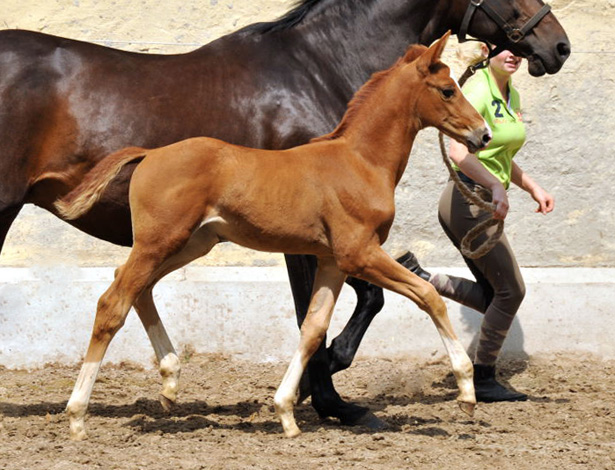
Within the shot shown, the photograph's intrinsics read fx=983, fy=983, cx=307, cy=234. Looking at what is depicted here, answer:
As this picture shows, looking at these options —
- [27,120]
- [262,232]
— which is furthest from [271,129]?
[27,120]

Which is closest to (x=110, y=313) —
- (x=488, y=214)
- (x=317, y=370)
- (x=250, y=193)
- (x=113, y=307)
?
(x=113, y=307)

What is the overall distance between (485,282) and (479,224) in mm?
654

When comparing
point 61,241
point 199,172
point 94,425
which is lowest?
point 61,241

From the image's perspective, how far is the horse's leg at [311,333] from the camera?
4.12 meters

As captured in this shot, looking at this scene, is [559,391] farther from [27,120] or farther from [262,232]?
[27,120]

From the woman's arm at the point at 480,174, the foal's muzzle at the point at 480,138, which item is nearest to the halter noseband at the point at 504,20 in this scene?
the woman's arm at the point at 480,174

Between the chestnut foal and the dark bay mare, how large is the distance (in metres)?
0.34

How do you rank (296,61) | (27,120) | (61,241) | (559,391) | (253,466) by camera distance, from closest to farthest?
(253,466), (27,120), (296,61), (559,391), (61,241)

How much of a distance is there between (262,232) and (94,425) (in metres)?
1.25

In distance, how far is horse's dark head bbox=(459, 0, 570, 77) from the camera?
4711 mm

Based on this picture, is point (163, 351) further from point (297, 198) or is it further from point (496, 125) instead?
point (496, 125)

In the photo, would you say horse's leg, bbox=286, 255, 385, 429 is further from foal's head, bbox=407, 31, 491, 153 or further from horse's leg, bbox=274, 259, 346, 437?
foal's head, bbox=407, 31, 491, 153

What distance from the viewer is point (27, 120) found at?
429 centimetres

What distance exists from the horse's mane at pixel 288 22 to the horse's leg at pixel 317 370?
3.60ft
